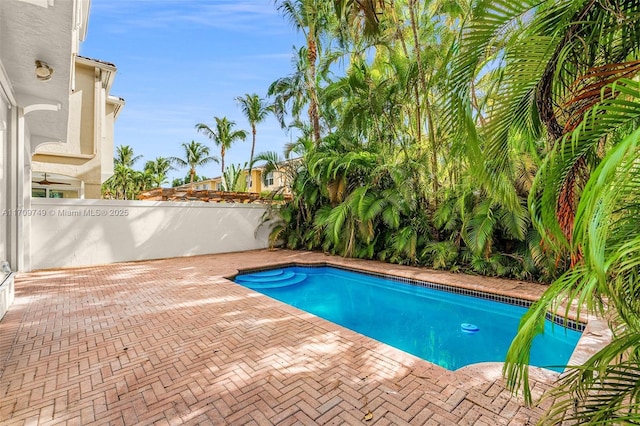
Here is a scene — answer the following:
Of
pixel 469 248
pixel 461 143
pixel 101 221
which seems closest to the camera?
pixel 461 143

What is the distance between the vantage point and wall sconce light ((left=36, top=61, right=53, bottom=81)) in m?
5.02

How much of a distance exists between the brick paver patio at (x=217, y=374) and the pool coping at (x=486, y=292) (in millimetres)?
195

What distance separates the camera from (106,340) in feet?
12.6

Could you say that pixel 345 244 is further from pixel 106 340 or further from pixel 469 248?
pixel 106 340

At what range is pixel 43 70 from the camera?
16.8 feet

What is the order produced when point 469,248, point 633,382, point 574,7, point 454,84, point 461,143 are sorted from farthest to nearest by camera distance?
point 469,248
point 461,143
point 454,84
point 574,7
point 633,382

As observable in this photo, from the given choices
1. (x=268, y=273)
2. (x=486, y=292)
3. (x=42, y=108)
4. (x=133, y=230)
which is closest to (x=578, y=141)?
(x=486, y=292)

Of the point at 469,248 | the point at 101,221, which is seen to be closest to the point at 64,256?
the point at 101,221

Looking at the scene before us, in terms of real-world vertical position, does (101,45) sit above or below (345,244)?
above

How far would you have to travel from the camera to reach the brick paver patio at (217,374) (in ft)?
7.89

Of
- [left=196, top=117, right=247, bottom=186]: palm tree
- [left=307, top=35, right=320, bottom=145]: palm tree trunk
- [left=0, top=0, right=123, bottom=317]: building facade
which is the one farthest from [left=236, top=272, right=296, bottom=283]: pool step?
[left=196, top=117, right=247, bottom=186]: palm tree

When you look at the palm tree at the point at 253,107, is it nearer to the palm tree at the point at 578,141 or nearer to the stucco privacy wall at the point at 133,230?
the stucco privacy wall at the point at 133,230

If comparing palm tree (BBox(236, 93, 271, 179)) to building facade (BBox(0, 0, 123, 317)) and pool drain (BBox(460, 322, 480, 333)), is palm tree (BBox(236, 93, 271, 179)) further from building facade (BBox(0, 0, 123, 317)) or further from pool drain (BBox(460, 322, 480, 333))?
pool drain (BBox(460, 322, 480, 333))

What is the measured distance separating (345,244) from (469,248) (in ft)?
13.1
